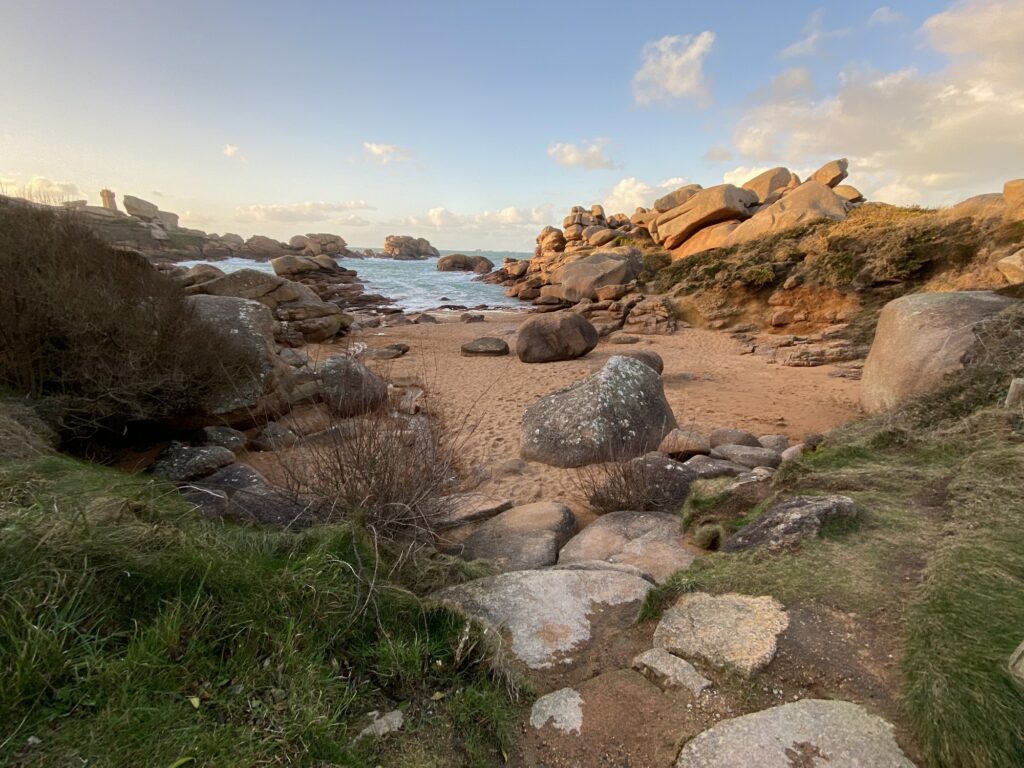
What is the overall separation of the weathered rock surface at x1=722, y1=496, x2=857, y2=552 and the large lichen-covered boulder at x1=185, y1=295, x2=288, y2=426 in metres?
5.48

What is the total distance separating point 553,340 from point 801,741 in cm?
1158

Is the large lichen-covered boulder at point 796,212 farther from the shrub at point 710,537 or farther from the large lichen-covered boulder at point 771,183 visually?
the shrub at point 710,537

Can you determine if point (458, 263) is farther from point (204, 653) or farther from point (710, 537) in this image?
point (204, 653)

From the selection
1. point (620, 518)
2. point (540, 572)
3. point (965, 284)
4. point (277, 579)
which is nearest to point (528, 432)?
point (620, 518)

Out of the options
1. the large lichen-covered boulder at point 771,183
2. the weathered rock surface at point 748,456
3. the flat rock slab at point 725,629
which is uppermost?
the large lichen-covered boulder at point 771,183

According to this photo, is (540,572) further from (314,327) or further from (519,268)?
(519,268)

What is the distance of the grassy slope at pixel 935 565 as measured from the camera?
1548 mm

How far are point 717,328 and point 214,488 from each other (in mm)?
15204

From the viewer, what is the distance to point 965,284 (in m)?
12.4

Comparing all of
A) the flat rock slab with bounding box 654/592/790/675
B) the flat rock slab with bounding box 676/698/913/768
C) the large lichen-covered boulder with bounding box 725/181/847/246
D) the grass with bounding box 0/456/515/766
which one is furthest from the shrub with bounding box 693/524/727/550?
the large lichen-covered boulder with bounding box 725/181/847/246

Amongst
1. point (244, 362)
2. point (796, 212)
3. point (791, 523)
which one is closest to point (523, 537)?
point (791, 523)

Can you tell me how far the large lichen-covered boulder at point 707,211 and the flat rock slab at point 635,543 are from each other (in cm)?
2410

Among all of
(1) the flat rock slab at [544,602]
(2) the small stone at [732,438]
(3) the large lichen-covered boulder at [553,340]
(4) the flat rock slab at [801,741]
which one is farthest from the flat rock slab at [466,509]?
(3) the large lichen-covered boulder at [553,340]

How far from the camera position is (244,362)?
6.95m
